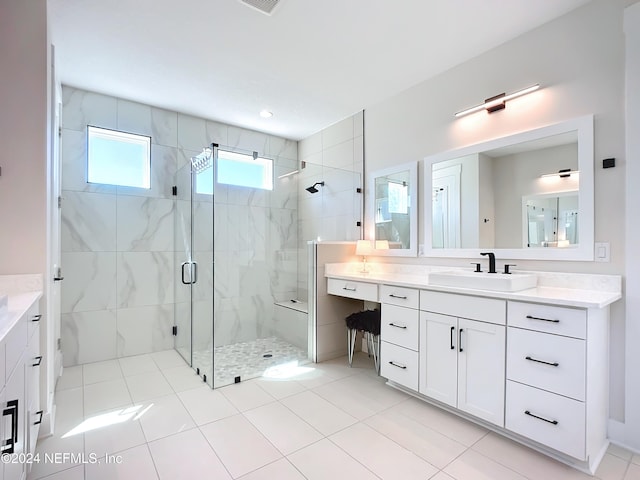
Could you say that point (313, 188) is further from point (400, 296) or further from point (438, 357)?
point (438, 357)

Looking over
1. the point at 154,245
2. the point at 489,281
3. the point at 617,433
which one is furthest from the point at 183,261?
the point at 617,433

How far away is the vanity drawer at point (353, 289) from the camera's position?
104 inches

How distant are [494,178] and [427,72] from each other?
1.09 metres

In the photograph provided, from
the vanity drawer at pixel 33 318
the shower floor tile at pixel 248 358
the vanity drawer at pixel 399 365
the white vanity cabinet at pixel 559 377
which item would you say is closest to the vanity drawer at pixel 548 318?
the white vanity cabinet at pixel 559 377

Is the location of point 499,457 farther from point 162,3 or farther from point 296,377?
point 162,3

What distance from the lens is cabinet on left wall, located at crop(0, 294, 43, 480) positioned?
3.40 feet

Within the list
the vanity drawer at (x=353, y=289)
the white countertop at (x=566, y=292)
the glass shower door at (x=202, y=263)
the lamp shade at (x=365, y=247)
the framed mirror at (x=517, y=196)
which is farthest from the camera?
the lamp shade at (x=365, y=247)

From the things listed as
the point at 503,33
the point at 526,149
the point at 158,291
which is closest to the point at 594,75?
the point at 526,149

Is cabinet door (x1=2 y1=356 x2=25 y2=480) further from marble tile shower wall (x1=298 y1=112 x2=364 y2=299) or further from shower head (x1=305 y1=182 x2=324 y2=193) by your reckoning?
shower head (x1=305 y1=182 x2=324 y2=193)

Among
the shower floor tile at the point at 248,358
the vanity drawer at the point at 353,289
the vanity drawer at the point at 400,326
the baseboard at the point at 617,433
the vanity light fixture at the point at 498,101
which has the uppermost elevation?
the vanity light fixture at the point at 498,101

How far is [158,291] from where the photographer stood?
3.38m

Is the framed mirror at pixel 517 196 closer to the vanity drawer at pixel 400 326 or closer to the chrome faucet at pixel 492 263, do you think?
the chrome faucet at pixel 492 263

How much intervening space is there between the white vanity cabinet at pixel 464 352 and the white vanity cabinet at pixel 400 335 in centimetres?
6

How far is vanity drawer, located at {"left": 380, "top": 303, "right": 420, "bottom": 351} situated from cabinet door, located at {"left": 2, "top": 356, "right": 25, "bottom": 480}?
209cm
